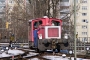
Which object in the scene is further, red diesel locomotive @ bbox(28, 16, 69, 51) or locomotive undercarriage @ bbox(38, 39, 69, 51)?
red diesel locomotive @ bbox(28, 16, 69, 51)

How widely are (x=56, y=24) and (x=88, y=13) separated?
2850 inches

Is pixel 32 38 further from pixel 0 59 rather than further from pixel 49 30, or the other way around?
pixel 0 59

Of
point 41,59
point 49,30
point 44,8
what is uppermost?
point 44,8

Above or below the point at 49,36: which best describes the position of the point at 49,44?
below

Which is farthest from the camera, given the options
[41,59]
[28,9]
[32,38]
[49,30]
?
[28,9]

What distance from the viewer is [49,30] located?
73.1 ft

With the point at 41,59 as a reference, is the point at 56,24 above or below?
above

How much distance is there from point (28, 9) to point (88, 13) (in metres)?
47.9

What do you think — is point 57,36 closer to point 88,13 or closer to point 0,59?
point 0,59

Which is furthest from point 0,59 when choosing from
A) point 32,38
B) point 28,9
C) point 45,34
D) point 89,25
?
point 89,25

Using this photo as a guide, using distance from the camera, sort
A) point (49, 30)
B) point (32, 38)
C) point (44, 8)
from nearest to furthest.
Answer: point (49, 30) → point (32, 38) → point (44, 8)

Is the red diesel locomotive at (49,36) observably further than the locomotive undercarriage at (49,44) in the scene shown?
Yes

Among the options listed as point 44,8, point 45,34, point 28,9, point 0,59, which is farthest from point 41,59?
point 28,9

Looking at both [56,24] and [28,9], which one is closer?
[56,24]
